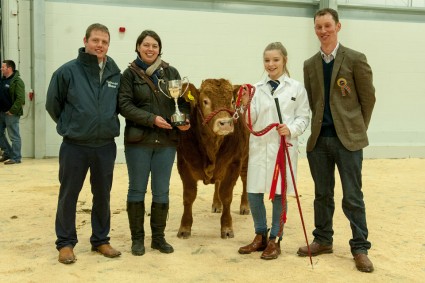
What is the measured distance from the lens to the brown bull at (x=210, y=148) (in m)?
4.22

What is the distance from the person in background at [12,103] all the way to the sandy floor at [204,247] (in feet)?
9.37

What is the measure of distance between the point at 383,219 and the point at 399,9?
8.35m

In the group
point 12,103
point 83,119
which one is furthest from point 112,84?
point 12,103

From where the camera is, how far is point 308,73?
12.9 feet

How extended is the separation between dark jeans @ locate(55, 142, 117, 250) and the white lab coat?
1.22 m

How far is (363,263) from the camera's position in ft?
11.7

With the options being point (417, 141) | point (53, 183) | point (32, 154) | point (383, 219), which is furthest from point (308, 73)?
point (417, 141)

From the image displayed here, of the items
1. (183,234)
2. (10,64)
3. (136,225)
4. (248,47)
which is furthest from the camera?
(248,47)

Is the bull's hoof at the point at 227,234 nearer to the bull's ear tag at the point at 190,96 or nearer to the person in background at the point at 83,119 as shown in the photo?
the person in background at the point at 83,119

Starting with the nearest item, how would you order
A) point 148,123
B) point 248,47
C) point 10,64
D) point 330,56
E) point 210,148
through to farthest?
point 148,123 < point 330,56 < point 210,148 < point 10,64 < point 248,47

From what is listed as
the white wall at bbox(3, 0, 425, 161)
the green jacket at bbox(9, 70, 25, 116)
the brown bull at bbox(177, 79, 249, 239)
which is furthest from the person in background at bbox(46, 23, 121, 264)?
the white wall at bbox(3, 0, 425, 161)

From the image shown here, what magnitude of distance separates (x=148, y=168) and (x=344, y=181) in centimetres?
164

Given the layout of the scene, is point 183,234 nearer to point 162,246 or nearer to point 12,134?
point 162,246

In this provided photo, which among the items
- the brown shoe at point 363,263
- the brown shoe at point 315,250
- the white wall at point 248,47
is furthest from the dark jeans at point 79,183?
the white wall at point 248,47
